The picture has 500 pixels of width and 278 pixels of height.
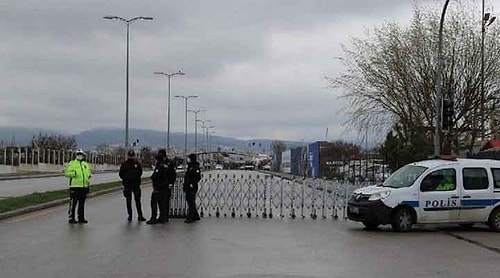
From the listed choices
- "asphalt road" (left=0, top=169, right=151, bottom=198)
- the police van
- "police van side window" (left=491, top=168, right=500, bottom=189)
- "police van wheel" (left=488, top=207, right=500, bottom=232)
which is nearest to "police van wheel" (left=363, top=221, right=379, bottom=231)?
the police van

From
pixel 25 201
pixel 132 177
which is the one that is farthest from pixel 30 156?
pixel 132 177

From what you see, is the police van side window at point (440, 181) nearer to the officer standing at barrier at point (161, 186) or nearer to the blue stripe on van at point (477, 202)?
the blue stripe on van at point (477, 202)

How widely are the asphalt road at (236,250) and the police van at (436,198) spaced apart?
392mm

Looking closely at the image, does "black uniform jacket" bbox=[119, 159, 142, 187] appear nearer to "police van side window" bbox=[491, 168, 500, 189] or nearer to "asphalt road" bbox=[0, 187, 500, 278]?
"asphalt road" bbox=[0, 187, 500, 278]

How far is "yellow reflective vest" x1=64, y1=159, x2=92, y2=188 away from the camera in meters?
18.3

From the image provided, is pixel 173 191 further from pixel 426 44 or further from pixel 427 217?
pixel 426 44

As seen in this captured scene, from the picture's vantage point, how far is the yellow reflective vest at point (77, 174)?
60.0 feet

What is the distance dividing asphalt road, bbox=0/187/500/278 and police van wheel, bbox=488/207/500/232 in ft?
0.89

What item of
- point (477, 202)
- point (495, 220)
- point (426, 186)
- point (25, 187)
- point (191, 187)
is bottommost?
point (25, 187)

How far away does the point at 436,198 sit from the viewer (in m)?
17.7

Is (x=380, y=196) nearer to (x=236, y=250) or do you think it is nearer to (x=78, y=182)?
(x=236, y=250)

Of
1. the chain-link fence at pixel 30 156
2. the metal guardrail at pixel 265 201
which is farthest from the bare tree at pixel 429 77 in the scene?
the chain-link fence at pixel 30 156

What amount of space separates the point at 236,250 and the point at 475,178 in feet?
24.3

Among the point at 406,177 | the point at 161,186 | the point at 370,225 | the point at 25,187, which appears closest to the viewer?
the point at 370,225
